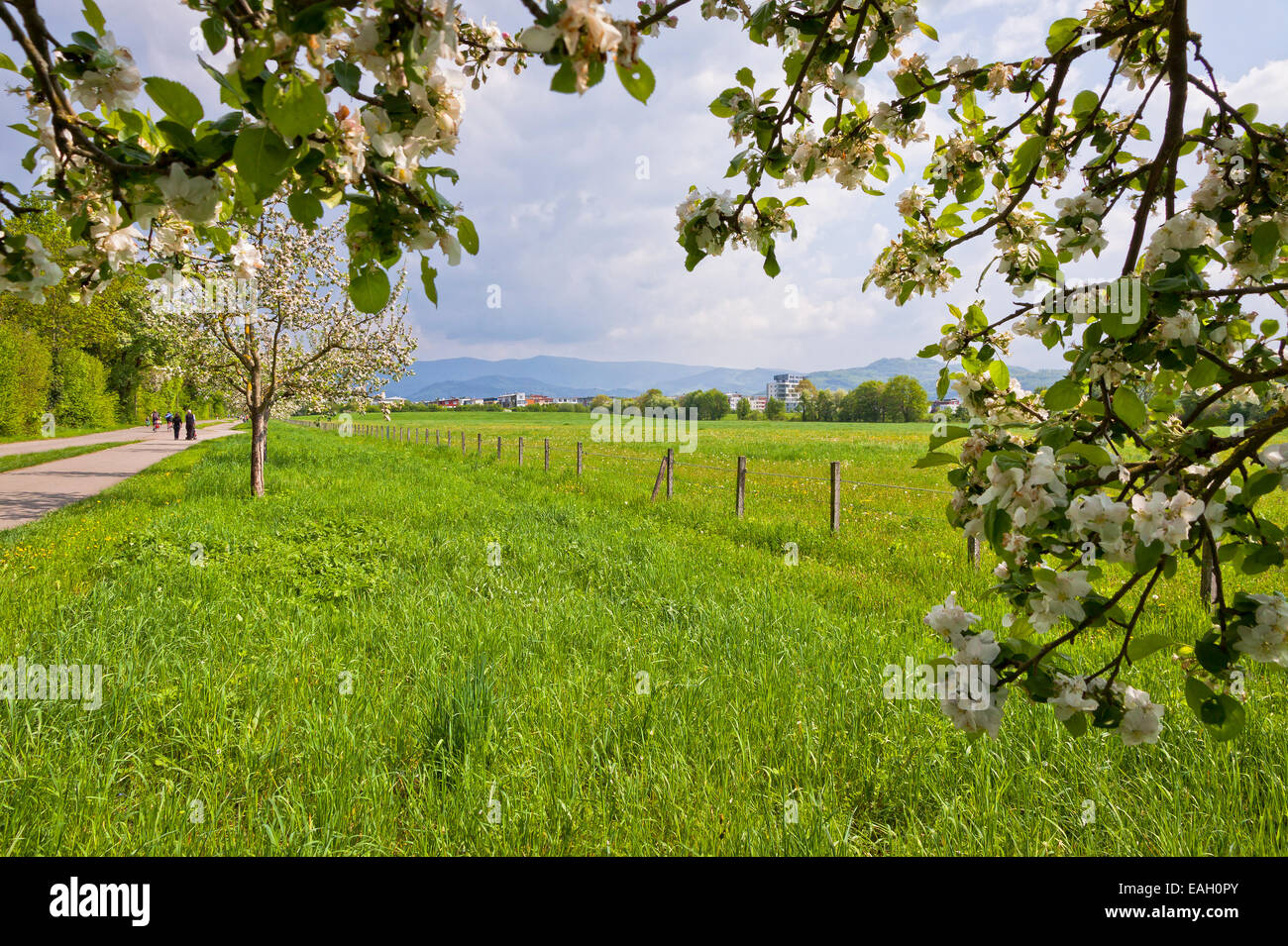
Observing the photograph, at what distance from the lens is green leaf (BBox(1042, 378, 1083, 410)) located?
1524mm

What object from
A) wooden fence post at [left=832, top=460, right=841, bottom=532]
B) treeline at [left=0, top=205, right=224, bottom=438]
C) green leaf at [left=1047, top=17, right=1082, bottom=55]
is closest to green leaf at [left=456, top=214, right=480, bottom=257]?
green leaf at [left=1047, top=17, right=1082, bottom=55]

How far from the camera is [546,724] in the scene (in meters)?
3.32

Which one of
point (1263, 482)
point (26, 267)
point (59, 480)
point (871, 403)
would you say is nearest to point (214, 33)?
point (26, 267)

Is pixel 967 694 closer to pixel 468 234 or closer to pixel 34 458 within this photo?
pixel 468 234

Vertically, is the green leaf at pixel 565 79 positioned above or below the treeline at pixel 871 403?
below

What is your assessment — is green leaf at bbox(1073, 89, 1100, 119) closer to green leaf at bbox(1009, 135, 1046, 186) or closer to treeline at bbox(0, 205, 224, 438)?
green leaf at bbox(1009, 135, 1046, 186)

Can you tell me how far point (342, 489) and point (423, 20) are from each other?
13883mm

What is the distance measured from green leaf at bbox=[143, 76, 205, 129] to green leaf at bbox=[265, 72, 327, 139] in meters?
0.32

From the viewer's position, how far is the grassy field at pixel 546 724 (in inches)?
97.9

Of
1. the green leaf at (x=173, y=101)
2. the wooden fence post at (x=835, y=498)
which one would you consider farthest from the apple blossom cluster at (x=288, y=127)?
the wooden fence post at (x=835, y=498)

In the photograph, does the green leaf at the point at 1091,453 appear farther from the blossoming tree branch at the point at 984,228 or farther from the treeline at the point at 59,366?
the treeline at the point at 59,366

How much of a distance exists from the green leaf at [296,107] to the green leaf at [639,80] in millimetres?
549

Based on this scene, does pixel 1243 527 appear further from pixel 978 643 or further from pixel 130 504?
pixel 130 504
